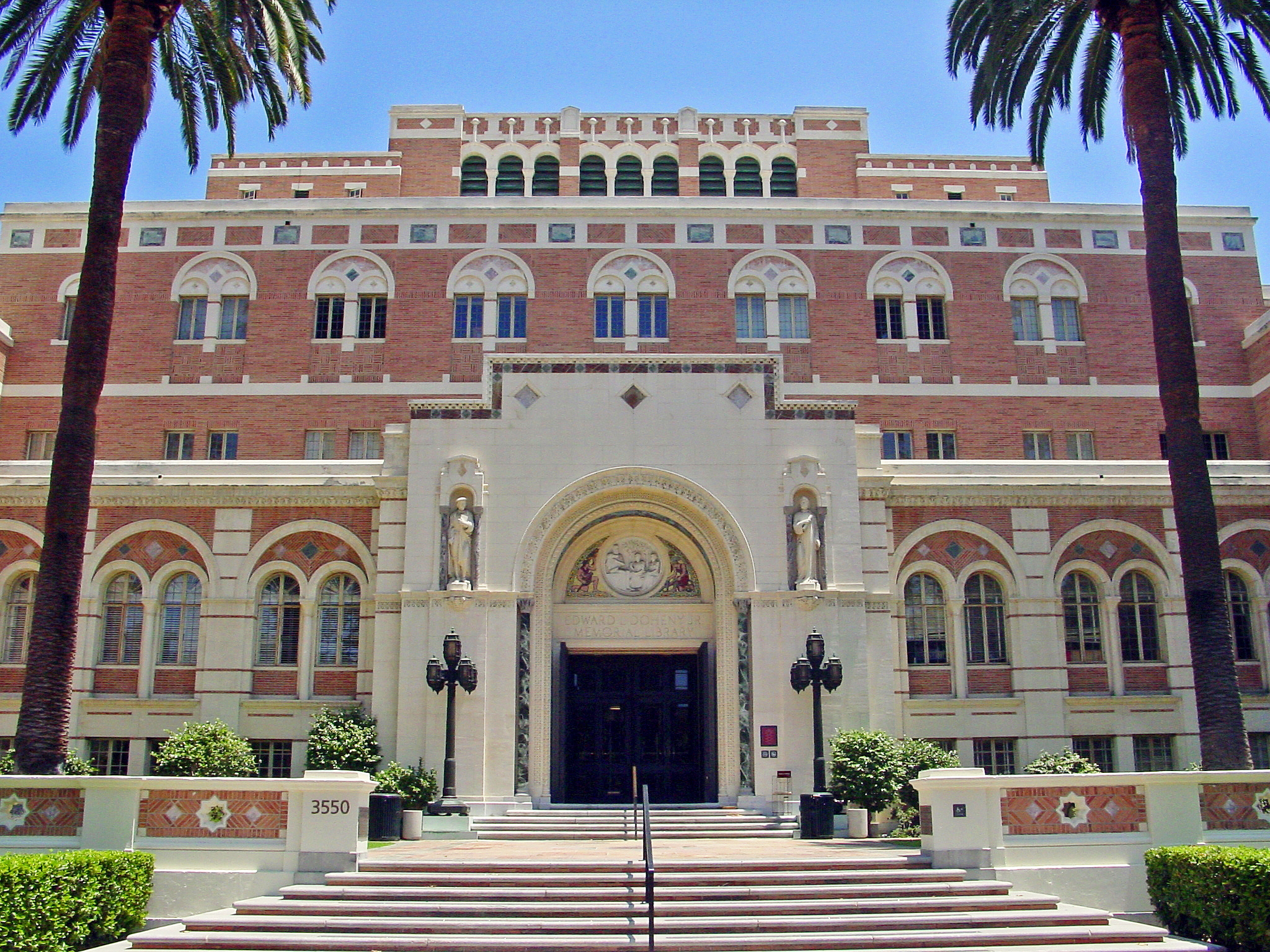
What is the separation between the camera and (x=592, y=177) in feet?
149

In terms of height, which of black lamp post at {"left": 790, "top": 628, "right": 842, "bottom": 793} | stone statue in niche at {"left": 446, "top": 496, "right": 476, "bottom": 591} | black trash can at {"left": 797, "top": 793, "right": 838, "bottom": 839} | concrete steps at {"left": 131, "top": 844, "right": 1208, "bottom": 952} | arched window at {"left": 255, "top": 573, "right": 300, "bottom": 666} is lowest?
concrete steps at {"left": 131, "top": 844, "right": 1208, "bottom": 952}

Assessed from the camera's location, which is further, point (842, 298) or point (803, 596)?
point (842, 298)

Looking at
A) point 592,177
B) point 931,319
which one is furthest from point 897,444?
point 592,177

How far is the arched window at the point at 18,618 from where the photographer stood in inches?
1133

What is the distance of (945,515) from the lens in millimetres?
29141

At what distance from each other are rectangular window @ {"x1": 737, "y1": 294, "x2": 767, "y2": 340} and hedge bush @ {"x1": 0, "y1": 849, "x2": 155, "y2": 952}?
2408cm

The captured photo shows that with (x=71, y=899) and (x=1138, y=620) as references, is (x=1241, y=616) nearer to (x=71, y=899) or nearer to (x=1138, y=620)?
(x=1138, y=620)

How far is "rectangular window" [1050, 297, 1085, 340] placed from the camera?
3716 cm

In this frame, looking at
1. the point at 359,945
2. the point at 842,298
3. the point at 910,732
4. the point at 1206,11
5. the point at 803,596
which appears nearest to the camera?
the point at 359,945

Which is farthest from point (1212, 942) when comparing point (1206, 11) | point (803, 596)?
point (1206, 11)

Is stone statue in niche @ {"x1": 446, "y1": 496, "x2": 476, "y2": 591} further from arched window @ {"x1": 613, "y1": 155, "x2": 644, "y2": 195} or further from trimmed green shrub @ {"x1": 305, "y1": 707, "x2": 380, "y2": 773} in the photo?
arched window @ {"x1": 613, "y1": 155, "x2": 644, "y2": 195}

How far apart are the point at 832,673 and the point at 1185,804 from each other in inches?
305

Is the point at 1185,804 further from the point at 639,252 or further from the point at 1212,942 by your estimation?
the point at 639,252

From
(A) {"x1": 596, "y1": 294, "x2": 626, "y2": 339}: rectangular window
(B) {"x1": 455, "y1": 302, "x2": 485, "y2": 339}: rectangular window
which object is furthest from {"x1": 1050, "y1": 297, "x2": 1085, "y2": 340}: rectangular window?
(B) {"x1": 455, "y1": 302, "x2": 485, "y2": 339}: rectangular window
